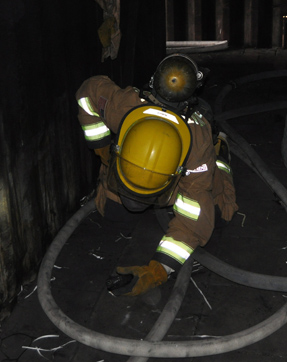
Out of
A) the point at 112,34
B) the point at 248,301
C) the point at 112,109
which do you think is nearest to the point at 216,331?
the point at 248,301

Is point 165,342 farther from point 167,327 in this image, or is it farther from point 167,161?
point 167,161

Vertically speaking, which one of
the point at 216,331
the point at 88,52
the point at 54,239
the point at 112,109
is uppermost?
the point at 88,52

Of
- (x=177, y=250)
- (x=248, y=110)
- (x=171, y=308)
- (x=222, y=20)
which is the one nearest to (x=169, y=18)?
(x=222, y=20)

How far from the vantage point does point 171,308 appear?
4105 millimetres

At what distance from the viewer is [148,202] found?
4.38 metres

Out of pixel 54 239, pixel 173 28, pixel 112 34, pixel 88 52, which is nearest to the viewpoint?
pixel 54 239

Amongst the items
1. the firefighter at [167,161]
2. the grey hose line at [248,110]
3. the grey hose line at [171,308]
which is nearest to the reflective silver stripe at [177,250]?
the firefighter at [167,161]

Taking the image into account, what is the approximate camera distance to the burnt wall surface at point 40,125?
4.04 m

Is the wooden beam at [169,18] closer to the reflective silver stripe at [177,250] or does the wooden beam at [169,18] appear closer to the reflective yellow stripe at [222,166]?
the reflective yellow stripe at [222,166]

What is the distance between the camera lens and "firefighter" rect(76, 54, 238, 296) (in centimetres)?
414

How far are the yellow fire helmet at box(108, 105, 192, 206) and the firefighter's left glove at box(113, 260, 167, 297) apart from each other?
0.54 metres

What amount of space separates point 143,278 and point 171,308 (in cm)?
40

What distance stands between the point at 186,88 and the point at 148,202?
37.1 inches

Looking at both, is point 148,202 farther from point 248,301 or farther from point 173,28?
point 173,28
